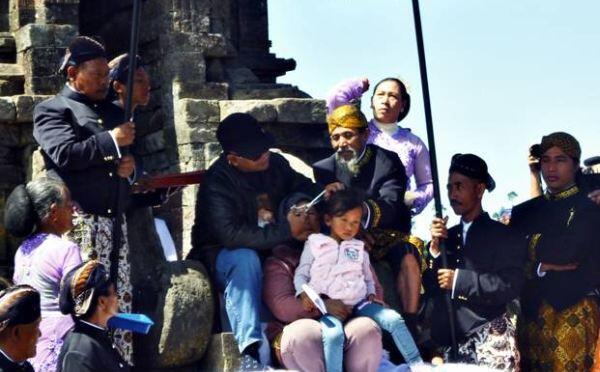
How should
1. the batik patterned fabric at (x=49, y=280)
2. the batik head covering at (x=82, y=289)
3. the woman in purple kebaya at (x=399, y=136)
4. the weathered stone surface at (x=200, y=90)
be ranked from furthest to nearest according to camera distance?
the weathered stone surface at (x=200, y=90)
the woman in purple kebaya at (x=399, y=136)
the batik patterned fabric at (x=49, y=280)
the batik head covering at (x=82, y=289)

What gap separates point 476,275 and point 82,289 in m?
2.84

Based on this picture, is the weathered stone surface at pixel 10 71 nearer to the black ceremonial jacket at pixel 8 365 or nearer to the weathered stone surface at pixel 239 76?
the weathered stone surface at pixel 239 76

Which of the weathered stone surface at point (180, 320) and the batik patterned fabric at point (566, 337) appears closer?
the weathered stone surface at point (180, 320)

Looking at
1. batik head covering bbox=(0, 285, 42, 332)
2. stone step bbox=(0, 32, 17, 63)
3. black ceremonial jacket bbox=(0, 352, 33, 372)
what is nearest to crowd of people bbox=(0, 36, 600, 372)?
batik head covering bbox=(0, 285, 42, 332)

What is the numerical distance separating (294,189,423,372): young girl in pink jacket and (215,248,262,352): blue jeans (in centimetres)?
23

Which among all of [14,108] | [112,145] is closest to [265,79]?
[14,108]

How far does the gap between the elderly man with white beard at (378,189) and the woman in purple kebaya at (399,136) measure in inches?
14.5

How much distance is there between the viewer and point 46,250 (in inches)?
310

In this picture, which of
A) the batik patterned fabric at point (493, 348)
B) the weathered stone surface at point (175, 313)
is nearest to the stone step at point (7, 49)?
the weathered stone surface at point (175, 313)

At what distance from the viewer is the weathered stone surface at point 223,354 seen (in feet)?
28.4

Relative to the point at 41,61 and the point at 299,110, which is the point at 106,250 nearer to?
the point at 41,61

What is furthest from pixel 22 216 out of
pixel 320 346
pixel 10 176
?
pixel 10 176

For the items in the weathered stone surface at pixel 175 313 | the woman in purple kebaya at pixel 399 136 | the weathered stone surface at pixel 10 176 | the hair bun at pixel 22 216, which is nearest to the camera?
the hair bun at pixel 22 216

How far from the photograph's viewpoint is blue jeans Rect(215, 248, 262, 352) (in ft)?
28.1
